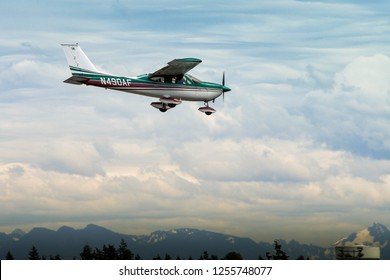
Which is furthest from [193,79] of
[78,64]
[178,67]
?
[78,64]

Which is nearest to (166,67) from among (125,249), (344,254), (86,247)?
(344,254)

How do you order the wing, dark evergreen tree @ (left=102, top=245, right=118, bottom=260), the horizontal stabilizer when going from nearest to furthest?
the horizontal stabilizer < the wing < dark evergreen tree @ (left=102, top=245, right=118, bottom=260)

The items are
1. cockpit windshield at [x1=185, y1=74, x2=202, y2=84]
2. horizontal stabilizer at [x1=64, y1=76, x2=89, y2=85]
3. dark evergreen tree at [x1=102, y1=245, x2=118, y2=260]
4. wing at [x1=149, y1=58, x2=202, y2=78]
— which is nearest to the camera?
horizontal stabilizer at [x1=64, y1=76, x2=89, y2=85]

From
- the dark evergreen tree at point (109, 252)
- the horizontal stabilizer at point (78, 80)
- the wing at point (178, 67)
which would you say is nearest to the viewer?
the horizontal stabilizer at point (78, 80)

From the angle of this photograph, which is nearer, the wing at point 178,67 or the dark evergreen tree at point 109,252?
the wing at point 178,67

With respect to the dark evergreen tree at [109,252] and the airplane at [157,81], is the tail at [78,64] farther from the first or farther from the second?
the dark evergreen tree at [109,252]

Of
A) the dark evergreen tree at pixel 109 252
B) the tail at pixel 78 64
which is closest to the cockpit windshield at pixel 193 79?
the tail at pixel 78 64

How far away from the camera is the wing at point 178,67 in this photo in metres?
61.9

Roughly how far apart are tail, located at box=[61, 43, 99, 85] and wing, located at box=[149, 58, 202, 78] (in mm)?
4885

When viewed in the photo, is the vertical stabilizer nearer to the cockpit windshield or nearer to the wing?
the wing

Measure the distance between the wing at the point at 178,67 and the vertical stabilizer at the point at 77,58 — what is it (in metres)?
4.85

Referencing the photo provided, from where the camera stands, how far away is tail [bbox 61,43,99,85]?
61.5 metres

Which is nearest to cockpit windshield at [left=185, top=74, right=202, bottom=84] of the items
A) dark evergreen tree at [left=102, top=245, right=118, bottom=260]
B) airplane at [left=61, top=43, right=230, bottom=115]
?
airplane at [left=61, top=43, right=230, bottom=115]
